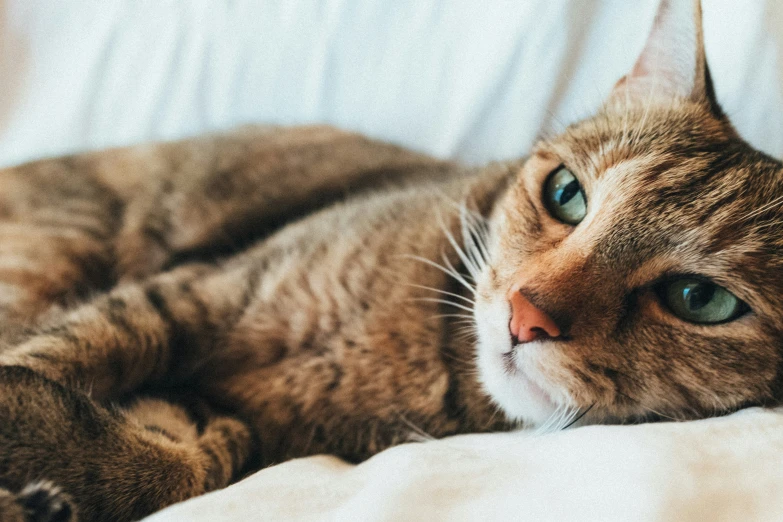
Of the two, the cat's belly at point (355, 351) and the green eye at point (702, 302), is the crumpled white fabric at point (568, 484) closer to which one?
the green eye at point (702, 302)

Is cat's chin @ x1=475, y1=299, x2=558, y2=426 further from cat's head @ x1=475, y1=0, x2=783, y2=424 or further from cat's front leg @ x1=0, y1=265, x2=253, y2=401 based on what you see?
cat's front leg @ x1=0, y1=265, x2=253, y2=401

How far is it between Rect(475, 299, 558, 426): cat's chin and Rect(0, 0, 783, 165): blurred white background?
877 mm

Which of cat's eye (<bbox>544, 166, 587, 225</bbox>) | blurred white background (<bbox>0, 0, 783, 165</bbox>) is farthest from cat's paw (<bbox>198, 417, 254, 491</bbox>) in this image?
blurred white background (<bbox>0, 0, 783, 165</bbox>)

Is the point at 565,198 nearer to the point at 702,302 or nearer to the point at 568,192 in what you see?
the point at 568,192

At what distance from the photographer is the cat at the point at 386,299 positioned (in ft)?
2.79

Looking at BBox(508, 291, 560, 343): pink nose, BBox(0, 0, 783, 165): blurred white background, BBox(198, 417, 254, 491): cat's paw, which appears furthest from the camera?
BBox(0, 0, 783, 165): blurred white background

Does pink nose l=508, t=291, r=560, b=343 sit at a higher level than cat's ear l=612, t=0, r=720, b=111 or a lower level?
lower

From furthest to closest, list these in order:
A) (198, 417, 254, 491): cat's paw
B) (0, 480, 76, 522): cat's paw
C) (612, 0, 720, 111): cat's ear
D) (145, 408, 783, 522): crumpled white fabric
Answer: (612, 0, 720, 111): cat's ear < (198, 417, 254, 491): cat's paw < (0, 480, 76, 522): cat's paw < (145, 408, 783, 522): crumpled white fabric

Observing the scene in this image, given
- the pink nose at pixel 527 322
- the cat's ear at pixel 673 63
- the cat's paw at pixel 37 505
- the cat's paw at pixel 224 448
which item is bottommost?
the cat's paw at pixel 224 448

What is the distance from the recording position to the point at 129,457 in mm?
849

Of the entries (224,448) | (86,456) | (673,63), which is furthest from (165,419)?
(673,63)

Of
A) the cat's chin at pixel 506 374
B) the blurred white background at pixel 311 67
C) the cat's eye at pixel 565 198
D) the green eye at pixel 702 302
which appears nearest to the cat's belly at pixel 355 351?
the cat's chin at pixel 506 374

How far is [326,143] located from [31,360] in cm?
101

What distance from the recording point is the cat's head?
0.85m
